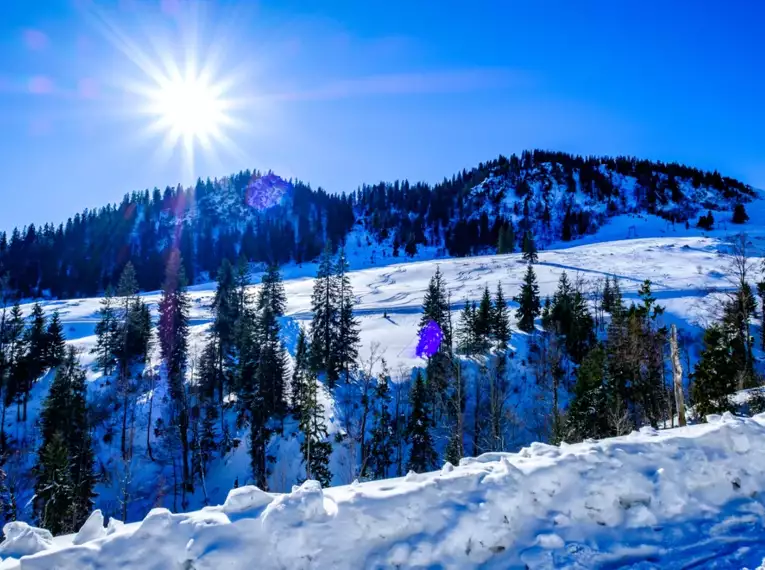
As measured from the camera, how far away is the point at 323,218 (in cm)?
16512

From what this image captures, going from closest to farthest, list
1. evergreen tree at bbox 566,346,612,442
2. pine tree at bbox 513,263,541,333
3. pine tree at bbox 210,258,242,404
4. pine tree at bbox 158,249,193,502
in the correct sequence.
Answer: evergreen tree at bbox 566,346,612,442 → pine tree at bbox 158,249,193,502 → pine tree at bbox 210,258,242,404 → pine tree at bbox 513,263,541,333

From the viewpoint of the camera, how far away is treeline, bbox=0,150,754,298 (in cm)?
11712

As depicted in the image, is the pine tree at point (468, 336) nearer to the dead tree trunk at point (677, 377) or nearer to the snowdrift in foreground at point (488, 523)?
the dead tree trunk at point (677, 377)

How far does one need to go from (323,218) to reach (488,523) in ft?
537

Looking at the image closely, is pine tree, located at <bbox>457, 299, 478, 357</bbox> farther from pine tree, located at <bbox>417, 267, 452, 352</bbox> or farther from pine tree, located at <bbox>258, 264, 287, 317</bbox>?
pine tree, located at <bbox>258, 264, 287, 317</bbox>

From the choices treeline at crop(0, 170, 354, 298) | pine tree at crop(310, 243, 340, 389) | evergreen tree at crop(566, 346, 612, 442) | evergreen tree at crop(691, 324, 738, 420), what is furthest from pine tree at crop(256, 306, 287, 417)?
treeline at crop(0, 170, 354, 298)

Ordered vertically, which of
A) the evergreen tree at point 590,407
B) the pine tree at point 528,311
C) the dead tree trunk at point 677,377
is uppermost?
the pine tree at point 528,311

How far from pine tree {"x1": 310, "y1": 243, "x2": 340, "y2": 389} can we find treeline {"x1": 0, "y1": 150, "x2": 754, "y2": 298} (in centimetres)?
7679

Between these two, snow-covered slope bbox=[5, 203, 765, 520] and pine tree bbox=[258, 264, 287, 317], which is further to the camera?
pine tree bbox=[258, 264, 287, 317]

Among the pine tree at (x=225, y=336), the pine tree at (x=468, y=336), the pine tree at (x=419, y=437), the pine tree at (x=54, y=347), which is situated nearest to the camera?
the pine tree at (x=419, y=437)

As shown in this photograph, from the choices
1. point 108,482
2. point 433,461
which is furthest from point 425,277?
point 108,482

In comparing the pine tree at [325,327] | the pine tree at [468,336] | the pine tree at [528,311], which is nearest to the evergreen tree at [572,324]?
the pine tree at [528,311]

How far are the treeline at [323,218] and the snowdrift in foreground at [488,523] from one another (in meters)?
110

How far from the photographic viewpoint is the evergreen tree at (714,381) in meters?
22.7
